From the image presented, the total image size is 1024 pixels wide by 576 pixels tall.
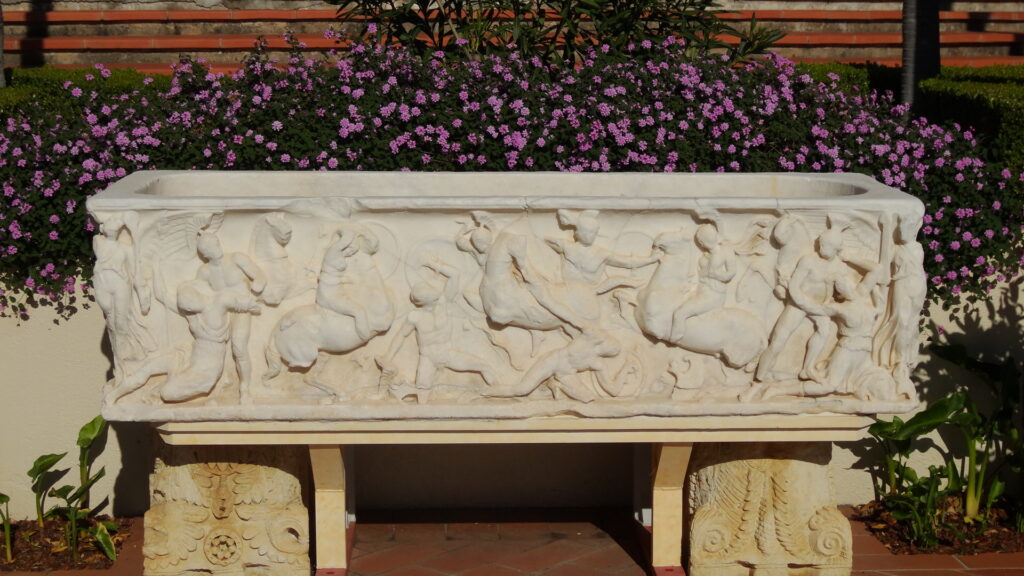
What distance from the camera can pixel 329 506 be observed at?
488cm

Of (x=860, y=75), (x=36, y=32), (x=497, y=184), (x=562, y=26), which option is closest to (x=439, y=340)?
(x=497, y=184)

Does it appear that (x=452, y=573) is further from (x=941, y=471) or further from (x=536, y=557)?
(x=941, y=471)

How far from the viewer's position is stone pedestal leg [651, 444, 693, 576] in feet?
15.7

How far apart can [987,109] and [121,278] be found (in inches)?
156

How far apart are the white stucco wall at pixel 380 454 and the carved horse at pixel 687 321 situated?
1.36 m

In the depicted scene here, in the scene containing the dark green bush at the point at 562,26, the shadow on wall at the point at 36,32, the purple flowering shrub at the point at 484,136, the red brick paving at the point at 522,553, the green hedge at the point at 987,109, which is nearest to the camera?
the red brick paving at the point at 522,553

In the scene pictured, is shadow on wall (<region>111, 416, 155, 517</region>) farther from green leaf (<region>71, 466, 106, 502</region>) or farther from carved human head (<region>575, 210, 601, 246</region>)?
carved human head (<region>575, 210, 601, 246</region>)

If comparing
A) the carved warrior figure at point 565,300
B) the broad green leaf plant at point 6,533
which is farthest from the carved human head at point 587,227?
the broad green leaf plant at point 6,533

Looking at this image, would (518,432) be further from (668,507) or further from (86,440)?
(86,440)

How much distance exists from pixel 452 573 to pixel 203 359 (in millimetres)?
A: 1356

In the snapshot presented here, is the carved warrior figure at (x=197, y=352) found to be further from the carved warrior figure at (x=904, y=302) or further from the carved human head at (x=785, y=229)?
the carved warrior figure at (x=904, y=302)

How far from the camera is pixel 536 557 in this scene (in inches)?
207

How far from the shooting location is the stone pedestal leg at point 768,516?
4.79 meters

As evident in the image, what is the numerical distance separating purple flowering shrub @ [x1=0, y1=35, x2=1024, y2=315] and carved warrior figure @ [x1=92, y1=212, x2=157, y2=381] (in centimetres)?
114
